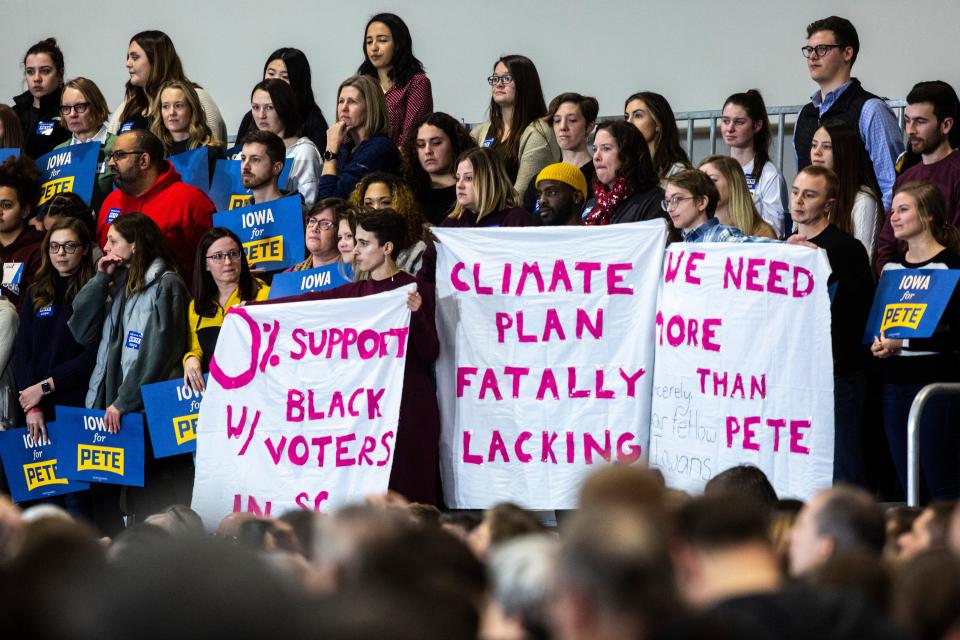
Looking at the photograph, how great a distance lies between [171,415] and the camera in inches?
320

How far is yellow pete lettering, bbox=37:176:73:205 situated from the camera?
988cm

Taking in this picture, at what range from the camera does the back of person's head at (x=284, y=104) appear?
956 centimetres

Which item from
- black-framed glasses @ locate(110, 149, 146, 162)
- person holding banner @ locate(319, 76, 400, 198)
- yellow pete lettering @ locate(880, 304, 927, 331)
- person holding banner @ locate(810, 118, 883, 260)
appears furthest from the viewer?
black-framed glasses @ locate(110, 149, 146, 162)

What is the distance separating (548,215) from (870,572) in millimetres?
4895

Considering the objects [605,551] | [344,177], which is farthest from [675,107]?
[605,551]

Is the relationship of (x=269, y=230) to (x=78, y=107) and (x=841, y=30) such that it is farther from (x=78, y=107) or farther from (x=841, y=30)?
(x=841, y=30)

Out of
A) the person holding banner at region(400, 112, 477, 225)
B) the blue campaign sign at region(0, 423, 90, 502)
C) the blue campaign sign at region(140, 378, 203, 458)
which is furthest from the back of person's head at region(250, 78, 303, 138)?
the blue campaign sign at region(0, 423, 90, 502)

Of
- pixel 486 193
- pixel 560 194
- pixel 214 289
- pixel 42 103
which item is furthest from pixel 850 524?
Answer: pixel 42 103

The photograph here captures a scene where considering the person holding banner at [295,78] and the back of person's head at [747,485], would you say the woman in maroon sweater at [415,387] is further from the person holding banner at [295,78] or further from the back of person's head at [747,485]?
the person holding banner at [295,78]

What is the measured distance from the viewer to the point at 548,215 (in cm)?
817

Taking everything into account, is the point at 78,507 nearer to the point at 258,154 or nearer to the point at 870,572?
the point at 258,154

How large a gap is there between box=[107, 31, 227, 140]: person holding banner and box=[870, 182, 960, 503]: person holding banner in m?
4.80

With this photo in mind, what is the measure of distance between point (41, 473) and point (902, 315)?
4.80 m

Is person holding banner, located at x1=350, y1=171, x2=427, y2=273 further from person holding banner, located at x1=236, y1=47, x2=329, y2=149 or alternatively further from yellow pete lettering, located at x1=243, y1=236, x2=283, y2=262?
person holding banner, located at x1=236, y1=47, x2=329, y2=149
